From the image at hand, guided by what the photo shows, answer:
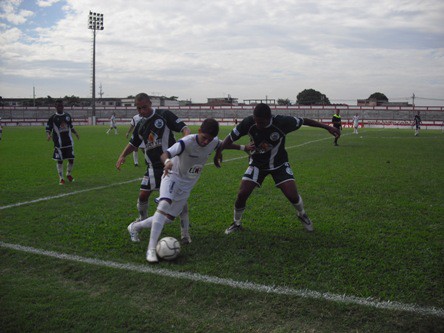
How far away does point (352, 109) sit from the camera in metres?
62.8

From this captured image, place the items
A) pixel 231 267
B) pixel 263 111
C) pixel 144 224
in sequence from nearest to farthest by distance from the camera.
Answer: pixel 231 267 → pixel 144 224 → pixel 263 111

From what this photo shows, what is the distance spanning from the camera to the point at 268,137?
591cm

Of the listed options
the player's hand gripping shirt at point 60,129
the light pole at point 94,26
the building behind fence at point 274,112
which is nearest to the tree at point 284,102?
the building behind fence at point 274,112

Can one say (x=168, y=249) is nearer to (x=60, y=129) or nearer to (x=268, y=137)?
(x=268, y=137)

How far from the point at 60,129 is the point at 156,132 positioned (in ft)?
20.1

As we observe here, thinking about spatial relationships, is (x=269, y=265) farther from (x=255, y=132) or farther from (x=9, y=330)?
(x=9, y=330)

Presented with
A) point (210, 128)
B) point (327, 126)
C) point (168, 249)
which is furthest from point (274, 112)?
point (168, 249)

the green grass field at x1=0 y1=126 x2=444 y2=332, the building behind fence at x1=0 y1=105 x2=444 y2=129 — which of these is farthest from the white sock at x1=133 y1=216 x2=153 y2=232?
the building behind fence at x1=0 y1=105 x2=444 y2=129

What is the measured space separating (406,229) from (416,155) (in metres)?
11.9

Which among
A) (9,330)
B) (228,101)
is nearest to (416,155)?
(9,330)

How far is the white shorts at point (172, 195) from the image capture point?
500 centimetres

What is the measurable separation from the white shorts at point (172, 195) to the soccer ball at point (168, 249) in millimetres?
373

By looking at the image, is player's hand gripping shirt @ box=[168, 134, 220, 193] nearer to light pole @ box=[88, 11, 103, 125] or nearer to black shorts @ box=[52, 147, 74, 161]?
black shorts @ box=[52, 147, 74, 161]

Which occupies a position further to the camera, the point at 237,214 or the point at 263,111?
the point at 237,214
